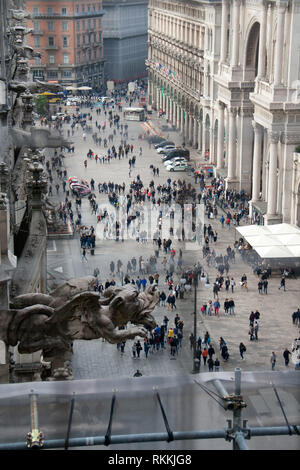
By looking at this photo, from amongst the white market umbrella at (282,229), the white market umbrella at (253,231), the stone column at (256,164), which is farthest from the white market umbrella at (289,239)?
the stone column at (256,164)

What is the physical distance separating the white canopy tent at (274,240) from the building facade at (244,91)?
14.5 feet

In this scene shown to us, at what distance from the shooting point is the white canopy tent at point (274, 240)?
159 feet

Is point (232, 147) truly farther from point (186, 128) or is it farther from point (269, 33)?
point (186, 128)

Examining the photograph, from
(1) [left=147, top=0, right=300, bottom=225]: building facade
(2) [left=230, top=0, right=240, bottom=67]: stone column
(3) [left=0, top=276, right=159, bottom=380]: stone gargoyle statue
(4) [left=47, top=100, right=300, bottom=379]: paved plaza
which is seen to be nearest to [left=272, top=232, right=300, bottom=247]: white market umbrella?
(4) [left=47, top=100, right=300, bottom=379]: paved plaza

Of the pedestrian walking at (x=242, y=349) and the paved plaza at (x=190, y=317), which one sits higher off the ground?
the pedestrian walking at (x=242, y=349)

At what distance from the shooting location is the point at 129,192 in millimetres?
72625

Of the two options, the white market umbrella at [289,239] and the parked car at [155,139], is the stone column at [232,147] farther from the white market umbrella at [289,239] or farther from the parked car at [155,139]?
the parked car at [155,139]

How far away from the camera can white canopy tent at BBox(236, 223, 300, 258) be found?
159 feet

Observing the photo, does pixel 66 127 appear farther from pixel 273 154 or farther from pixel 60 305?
pixel 60 305

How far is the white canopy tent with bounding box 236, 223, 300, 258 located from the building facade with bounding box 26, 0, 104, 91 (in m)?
30.9

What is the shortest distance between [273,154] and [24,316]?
4957cm

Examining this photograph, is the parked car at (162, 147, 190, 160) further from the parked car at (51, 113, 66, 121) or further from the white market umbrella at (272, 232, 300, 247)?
the white market umbrella at (272, 232, 300, 247)

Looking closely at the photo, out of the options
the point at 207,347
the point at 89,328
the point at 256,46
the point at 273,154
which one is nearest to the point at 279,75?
the point at 273,154

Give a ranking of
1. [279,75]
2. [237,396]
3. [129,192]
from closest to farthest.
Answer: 1. [237,396]
2. [279,75]
3. [129,192]
